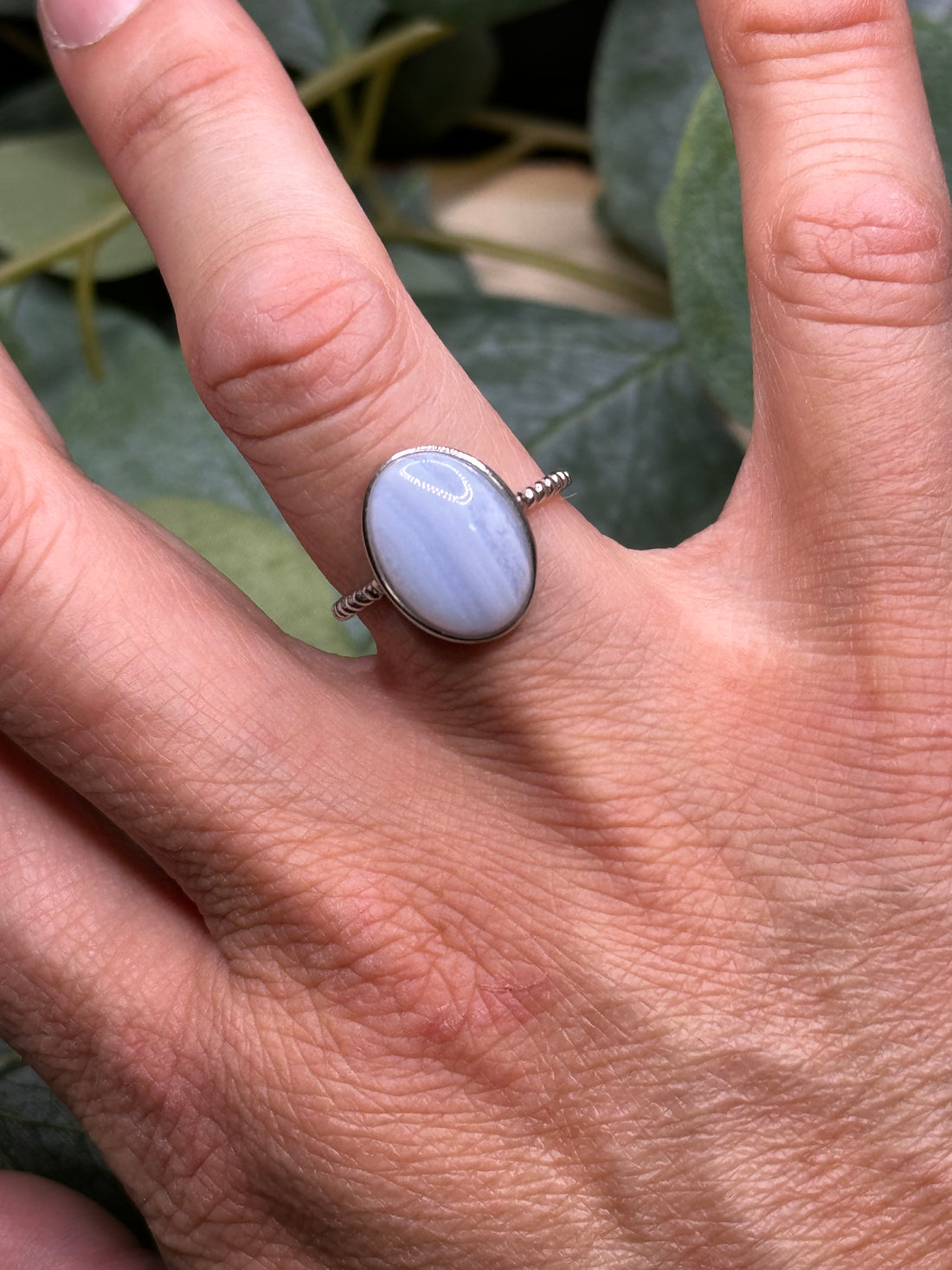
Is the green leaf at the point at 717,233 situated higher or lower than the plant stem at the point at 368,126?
lower

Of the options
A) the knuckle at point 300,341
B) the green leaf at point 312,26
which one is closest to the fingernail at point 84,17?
the knuckle at point 300,341

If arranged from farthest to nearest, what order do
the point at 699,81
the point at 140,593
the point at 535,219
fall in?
the point at 535,219
the point at 699,81
the point at 140,593

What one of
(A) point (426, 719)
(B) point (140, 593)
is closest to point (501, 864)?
(A) point (426, 719)

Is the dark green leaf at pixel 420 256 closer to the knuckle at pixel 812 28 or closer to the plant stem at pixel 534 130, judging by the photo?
the plant stem at pixel 534 130

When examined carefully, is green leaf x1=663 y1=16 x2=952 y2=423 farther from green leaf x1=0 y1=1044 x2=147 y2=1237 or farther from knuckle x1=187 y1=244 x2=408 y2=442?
green leaf x1=0 y1=1044 x2=147 y2=1237

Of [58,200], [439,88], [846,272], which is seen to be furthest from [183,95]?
[439,88]

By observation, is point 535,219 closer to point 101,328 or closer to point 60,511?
point 101,328
